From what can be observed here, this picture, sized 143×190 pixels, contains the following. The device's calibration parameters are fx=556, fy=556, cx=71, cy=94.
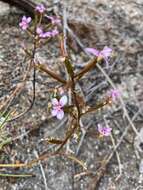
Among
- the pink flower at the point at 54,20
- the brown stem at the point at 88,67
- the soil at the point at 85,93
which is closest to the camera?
the brown stem at the point at 88,67

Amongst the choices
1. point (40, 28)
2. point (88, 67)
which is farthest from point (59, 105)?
point (40, 28)

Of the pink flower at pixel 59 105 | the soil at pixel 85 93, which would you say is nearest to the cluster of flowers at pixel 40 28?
the soil at pixel 85 93

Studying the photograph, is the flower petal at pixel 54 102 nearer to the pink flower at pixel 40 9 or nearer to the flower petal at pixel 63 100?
the flower petal at pixel 63 100

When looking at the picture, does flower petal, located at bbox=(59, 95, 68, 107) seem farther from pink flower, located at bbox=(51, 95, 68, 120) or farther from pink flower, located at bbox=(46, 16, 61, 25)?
pink flower, located at bbox=(46, 16, 61, 25)

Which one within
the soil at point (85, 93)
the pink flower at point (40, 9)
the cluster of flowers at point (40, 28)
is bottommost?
the soil at point (85, 93)

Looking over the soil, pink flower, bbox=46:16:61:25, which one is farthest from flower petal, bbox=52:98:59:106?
pink flower, bbox=46:16:61:25

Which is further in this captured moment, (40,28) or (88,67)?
(40,28)

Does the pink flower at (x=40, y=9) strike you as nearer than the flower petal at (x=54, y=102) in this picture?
No

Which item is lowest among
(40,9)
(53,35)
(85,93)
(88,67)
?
(85,93)

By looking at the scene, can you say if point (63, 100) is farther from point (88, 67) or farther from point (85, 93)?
point (85, 93)

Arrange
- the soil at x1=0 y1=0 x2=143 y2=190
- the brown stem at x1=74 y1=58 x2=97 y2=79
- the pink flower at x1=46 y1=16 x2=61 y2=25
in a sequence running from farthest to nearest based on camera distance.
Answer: the pink flower at x1=46 y1=16 x2=61 y2=25 < the soil at x1=0 y1=0 x2=143 y2=190 < the brown stem at x1=74 y1=58 x2=97 y2=79

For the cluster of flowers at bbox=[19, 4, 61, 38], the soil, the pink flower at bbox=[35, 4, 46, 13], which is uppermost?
the pink flower at bbox=[35, 4, 46, 13]

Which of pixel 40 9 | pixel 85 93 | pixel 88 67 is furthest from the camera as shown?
pixel 85 93
